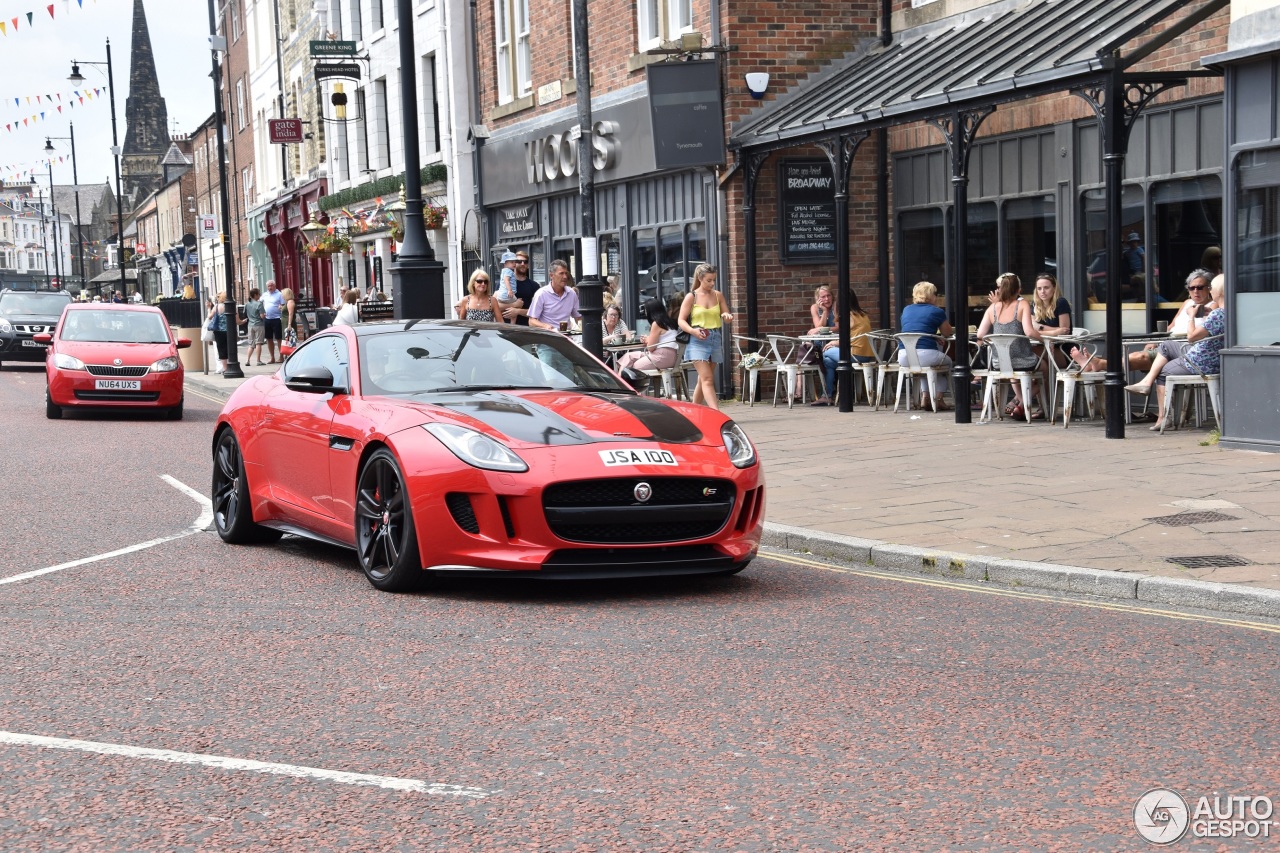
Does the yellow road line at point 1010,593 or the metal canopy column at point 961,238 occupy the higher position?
the metal canopy column at point 961,238

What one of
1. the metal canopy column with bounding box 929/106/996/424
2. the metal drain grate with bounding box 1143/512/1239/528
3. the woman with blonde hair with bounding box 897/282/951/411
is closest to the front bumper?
the woman with blonde hair with bounding box 897/282/951/411

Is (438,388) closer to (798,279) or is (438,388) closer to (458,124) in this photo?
(798,279)

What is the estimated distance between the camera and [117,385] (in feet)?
66.5

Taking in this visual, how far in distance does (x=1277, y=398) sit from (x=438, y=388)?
22.7ft

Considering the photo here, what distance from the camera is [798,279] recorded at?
2053cm

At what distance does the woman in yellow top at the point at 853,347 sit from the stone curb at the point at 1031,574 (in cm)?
957

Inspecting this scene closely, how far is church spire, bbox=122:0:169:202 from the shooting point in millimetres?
133875

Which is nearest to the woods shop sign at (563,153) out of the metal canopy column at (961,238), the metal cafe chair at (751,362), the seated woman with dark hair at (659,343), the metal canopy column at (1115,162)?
the metal cafe chair at (751,362)

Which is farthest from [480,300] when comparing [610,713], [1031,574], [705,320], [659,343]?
[610,713]

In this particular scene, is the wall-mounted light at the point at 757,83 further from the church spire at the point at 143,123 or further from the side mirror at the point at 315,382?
the church spire at the point at 143,123

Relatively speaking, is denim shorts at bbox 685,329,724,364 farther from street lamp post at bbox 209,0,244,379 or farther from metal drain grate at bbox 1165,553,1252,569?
street lamp post at bbox 209,0,244,379

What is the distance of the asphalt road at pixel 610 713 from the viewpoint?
4219mm

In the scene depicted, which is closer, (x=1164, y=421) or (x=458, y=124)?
(x=1164, y=421)

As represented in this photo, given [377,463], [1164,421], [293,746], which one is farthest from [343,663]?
[1164,421]
